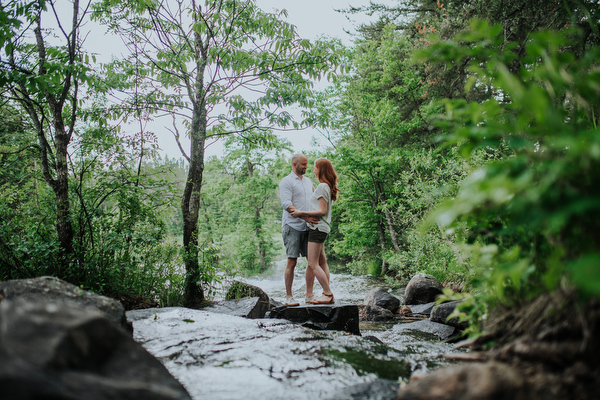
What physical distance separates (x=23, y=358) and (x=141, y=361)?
472mm

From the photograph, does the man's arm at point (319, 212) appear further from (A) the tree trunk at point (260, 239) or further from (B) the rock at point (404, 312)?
(A) the tree trunk at point (260, 239)

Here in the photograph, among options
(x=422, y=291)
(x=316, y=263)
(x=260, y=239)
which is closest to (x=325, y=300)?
(x=316, y=263)

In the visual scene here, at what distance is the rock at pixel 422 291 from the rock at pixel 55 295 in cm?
642

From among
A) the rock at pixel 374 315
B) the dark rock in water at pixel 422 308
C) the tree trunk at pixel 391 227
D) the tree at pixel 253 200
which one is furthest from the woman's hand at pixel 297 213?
the tree at pixel 253 200

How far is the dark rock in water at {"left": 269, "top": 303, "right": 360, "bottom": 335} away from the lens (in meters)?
4.08

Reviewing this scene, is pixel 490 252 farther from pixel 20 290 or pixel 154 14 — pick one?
pixel 154 14

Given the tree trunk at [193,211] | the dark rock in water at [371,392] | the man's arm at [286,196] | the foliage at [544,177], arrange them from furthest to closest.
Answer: the tree trunk at [193,211], the man's arm at [286,196], the dark rock in water at [371,392], the foliage at [544,177]

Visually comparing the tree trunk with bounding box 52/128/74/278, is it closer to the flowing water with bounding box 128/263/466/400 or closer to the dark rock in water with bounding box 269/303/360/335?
the flowing water with bounding box 128/263/466/400

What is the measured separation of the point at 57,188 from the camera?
4410 mm

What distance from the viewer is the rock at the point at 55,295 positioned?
6.77 feet

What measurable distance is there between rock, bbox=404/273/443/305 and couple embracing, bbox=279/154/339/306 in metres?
3.39

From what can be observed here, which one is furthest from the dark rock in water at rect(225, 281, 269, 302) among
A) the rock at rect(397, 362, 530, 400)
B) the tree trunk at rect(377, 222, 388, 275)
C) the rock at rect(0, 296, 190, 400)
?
the tree trunk at rect(377, 222, 388, 275)

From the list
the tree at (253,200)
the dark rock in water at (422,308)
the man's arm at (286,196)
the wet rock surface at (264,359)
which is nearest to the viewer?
the wet rock surface at (264,359)

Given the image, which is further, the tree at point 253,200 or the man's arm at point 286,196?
the tree at point 253,200
